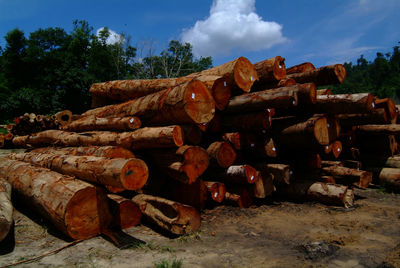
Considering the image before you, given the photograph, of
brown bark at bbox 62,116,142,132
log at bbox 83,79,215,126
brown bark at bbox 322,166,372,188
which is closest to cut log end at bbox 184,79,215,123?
log at bbox 83,79,215,126

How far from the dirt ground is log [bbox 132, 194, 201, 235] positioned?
138mm

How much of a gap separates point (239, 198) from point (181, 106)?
7.39 feet

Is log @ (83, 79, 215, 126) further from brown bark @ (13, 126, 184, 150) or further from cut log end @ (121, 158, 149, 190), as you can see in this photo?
cut log end @ (121, 158, 149, 190)

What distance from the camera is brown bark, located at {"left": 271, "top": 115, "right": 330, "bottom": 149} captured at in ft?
17.6

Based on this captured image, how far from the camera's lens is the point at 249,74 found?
588 cm

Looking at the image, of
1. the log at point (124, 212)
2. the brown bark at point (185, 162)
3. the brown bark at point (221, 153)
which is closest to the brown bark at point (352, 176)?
the brown bark at point (221, 153)

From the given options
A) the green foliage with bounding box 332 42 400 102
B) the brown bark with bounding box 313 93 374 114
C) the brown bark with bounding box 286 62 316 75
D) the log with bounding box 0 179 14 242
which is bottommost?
the log with bounding box 0 179 14 242

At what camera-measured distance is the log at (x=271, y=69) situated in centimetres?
596

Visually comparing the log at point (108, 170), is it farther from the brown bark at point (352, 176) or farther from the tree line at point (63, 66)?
the tree line at point (63, 66)

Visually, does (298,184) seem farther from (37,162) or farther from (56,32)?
(56,32)

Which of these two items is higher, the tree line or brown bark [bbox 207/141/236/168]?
the tree line

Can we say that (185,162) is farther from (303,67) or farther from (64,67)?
(64,67)

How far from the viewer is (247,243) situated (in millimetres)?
3824

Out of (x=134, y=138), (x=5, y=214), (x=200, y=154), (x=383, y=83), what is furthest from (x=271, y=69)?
(x=383, y=83)
